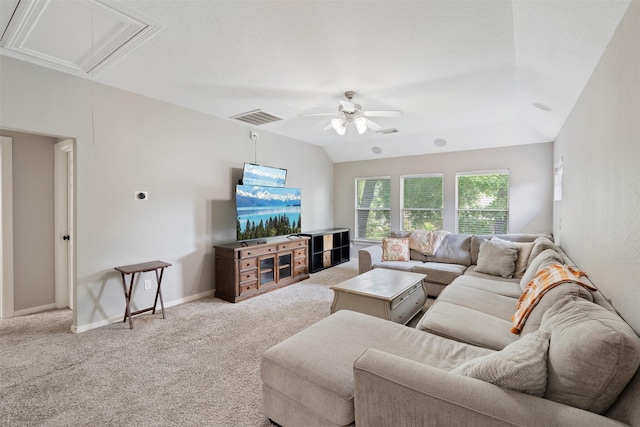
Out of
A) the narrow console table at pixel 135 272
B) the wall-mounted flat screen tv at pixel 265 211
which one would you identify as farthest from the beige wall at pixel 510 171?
the narrow console table at pixel 135 272

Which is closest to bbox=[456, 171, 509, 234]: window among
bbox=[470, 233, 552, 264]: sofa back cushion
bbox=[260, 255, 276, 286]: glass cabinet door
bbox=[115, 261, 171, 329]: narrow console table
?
bbox=[470, 233, 552, 264]: sofa back cushion

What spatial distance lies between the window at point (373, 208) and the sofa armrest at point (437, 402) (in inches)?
211

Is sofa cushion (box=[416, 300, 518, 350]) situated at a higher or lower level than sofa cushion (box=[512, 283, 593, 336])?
lower

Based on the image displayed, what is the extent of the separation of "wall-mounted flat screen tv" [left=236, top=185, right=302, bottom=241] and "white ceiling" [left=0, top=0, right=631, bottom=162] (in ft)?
4.15

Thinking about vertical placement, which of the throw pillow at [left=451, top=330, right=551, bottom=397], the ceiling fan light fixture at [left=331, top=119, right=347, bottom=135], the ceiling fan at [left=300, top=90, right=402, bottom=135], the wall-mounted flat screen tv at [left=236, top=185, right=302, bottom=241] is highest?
the ceiling fan at [left=300, top=90, right=402, bottom=135]

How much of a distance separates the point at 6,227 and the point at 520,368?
196 inches

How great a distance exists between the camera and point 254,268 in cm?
425

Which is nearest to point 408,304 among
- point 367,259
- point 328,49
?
point 367,259

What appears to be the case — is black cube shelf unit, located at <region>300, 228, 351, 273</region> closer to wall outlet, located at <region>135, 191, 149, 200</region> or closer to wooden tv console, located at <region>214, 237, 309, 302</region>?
wooden tv console, located at <region>214, 237, 309, 302</region>

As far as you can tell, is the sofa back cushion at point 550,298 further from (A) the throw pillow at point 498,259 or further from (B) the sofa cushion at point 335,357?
(A) the throw pillow at point 498,259

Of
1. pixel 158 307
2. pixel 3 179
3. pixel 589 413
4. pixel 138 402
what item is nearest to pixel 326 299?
pixel 158 307

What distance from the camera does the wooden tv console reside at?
4016 mm

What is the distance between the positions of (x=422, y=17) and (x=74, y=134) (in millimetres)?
3439

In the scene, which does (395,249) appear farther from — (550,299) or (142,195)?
(142,195)
